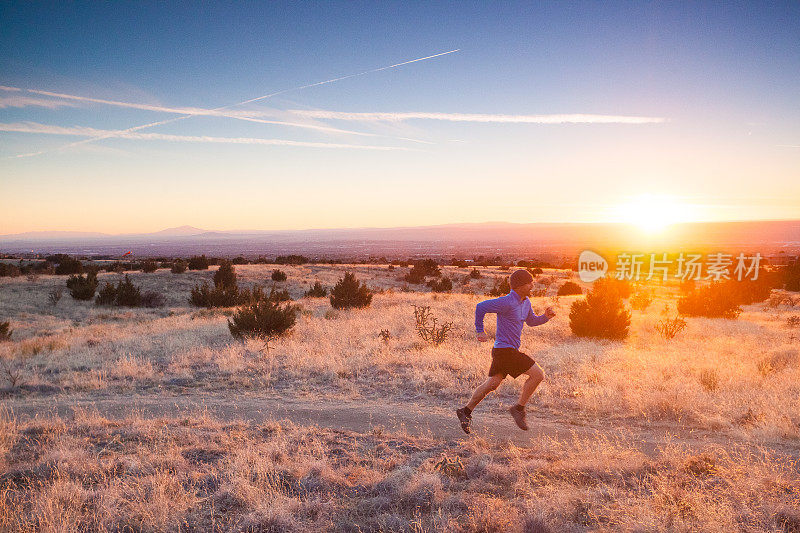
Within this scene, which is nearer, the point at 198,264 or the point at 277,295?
the point at 277,295

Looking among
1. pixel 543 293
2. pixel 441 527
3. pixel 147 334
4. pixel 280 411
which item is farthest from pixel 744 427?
pixel 543 293

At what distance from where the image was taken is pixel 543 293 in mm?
29203

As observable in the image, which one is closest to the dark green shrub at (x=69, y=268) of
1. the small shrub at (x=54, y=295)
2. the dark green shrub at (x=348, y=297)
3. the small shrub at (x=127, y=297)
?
the small shrub at (x=54, y=295)

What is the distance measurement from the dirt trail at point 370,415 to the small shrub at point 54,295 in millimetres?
17898

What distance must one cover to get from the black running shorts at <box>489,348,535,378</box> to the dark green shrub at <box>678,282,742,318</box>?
63.8ft

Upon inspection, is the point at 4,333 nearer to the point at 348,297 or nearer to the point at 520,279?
the point at 348,297

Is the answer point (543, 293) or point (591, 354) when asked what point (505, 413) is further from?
point (543, 293)

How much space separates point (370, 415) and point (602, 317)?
35.4ft

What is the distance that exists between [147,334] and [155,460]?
35.6 ft

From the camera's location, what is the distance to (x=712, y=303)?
20281 millimetres

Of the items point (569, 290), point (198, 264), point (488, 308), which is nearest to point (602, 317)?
point (488, 308)

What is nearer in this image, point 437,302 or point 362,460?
point 362,460

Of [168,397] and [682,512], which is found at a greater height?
[682,512]

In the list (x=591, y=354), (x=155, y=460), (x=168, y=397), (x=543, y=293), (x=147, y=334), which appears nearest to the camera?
(x=155, y=460)
